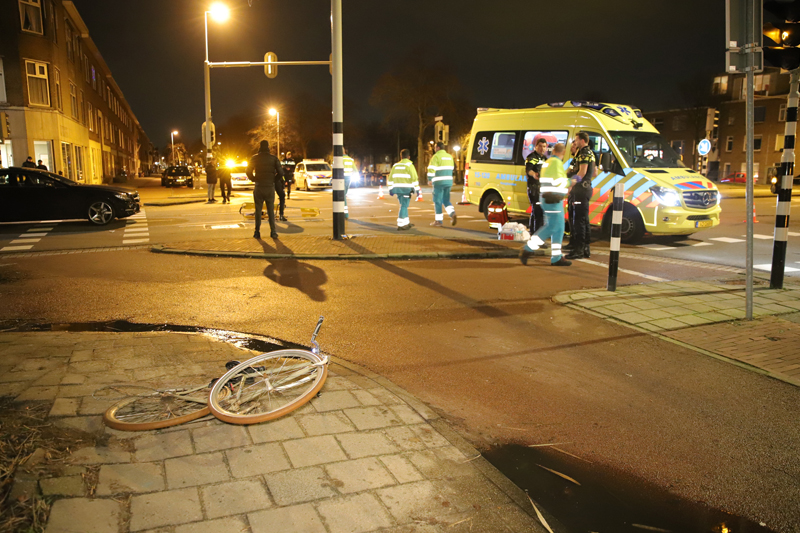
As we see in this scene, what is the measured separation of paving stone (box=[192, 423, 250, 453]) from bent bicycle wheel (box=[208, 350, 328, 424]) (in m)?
0.06

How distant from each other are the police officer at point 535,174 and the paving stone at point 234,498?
993 cm

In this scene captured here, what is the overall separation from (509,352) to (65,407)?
3418 millimetres

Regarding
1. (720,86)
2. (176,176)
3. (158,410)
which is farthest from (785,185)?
(720,86)

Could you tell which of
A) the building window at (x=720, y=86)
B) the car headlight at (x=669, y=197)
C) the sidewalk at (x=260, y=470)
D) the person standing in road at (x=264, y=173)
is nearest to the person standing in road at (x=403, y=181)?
the person standing in road at (x=264, y=173)

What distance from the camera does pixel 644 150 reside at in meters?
12.7

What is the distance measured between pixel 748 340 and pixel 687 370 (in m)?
1.16

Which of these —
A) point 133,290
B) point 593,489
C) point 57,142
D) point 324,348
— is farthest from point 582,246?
point 57,142

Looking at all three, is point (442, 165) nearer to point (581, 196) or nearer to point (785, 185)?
point (581, 196)

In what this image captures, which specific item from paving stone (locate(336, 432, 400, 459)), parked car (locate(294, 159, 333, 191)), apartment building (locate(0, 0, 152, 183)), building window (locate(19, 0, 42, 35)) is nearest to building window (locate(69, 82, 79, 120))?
apartment building (locate(0, 0, 152, 183))

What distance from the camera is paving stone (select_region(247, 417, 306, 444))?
3.43 meters

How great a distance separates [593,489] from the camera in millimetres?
3125

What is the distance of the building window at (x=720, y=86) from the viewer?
225 feet

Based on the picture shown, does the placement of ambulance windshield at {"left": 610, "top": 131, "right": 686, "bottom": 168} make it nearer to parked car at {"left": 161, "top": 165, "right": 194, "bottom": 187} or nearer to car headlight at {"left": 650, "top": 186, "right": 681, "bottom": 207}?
car headlight at {"left": 650, "top": 186, "right": 681, "bottom": 207}

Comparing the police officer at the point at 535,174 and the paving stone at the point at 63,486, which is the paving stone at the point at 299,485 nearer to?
the paving stone at the point at 63,486
